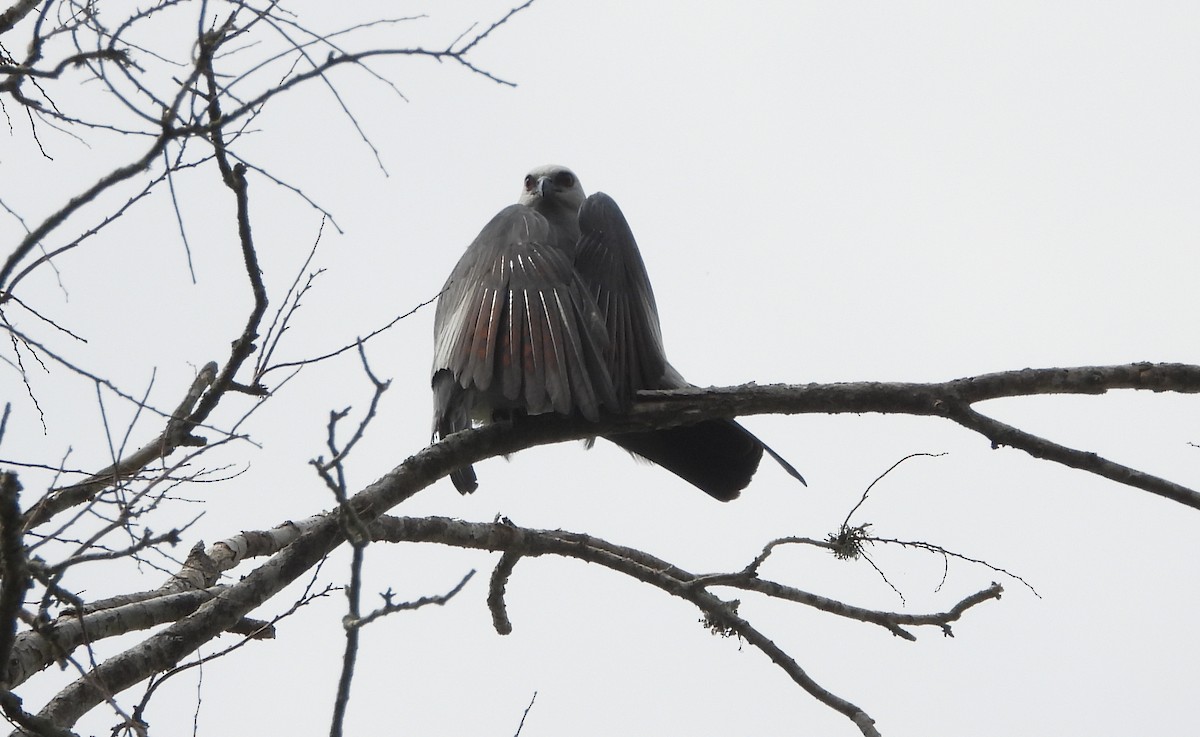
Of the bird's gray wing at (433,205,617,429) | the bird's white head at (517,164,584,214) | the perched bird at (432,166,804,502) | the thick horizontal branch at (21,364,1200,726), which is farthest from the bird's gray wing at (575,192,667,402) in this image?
the bird's white head at (517,164,584,214)

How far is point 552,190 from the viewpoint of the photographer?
6.61 meters

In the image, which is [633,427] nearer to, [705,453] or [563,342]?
[563,342]

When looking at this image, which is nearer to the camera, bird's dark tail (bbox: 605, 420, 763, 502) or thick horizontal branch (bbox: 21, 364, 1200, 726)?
thick horizontal branch (bbox: 21, 364, 1200, 726)

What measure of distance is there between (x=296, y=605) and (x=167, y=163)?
114 cm

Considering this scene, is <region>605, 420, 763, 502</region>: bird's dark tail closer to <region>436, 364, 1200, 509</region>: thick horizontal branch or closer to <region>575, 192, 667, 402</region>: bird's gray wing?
<region>575, 192, 667, 402</region>: bird's gray wing

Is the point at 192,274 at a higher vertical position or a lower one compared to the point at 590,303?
lower

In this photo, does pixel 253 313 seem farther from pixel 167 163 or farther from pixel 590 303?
pixel 590 303

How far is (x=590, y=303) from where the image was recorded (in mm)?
4395

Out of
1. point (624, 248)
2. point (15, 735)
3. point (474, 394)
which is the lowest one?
point (15, 735)

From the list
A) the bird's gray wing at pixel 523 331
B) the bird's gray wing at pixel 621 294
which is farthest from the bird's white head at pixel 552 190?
the bird's gray wing at pixel 523 331

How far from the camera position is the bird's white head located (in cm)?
661

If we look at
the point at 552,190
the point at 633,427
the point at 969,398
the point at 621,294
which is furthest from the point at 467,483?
the point at 552,190

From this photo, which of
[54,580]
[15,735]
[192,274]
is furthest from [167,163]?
[15,735]

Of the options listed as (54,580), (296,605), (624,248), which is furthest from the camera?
(624,248)
